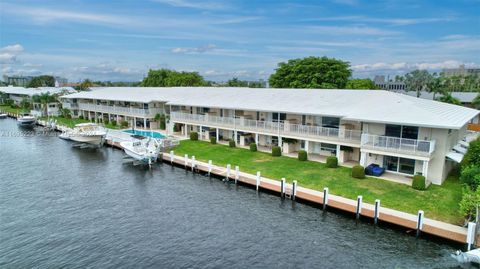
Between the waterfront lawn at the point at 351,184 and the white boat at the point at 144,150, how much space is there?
4452 millimetres

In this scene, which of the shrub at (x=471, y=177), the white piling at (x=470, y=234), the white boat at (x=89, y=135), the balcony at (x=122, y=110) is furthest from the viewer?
the balcony at (x=122, y=110)

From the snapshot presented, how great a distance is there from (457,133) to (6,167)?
4240 centimetres

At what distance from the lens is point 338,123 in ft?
96.6

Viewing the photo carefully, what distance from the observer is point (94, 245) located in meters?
17.4

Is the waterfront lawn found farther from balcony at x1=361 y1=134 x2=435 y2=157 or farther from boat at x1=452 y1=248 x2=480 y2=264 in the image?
boat at x1=452 y1=248 x2=480 y2=264

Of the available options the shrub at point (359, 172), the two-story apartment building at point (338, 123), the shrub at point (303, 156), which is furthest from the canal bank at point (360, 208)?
the two-story apartment building at point (338, 123)

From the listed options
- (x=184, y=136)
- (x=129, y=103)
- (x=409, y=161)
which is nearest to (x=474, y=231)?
(x=409, y=161)

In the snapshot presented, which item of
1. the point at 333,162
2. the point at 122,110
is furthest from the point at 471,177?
the point at 122,110

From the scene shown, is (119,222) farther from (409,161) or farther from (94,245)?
(409,161)

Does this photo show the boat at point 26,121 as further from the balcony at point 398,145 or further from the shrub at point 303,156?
the balcony at point 398,145

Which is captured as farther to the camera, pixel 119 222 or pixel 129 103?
pixel 129 103

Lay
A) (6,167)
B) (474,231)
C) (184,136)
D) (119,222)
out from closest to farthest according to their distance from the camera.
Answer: (474,231)
(119,222)
(6,167)
(184,136)

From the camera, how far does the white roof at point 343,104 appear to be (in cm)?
2394

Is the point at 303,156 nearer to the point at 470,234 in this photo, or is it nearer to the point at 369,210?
the point at 369,210
